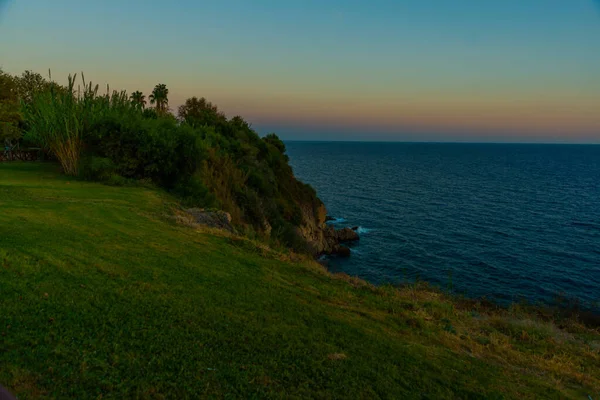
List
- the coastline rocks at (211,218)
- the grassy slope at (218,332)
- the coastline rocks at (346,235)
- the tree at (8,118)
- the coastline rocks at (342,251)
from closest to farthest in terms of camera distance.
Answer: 1. the grassy slope at (218,332)
2. the coastline rocks at (211,218)
3. the tree at (8,118)
4. the coastline rocks at (342,251)
5. the coastline rocks at (346,235)

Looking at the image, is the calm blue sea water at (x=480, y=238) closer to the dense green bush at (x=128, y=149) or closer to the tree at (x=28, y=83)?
the dense green bush at (x=128, y=149)

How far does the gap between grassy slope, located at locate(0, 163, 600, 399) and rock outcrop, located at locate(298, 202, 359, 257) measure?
24.0 meters

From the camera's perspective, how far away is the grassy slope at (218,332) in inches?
210

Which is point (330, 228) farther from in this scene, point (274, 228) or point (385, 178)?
point (385, 178)

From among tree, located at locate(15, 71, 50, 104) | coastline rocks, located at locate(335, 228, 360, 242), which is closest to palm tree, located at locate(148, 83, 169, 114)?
tree, located at locate(15, 71, 50, 104)

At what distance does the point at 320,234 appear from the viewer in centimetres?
4009

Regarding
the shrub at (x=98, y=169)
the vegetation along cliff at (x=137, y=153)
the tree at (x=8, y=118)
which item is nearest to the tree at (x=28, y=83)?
the tree at (x=8, y=118)

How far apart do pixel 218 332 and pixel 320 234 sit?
33.6 m

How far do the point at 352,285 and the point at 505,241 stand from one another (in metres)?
34.4

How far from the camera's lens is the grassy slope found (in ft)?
17.5

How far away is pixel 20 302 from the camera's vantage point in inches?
255

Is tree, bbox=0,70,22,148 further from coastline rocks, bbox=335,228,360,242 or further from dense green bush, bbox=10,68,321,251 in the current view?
coastline rocks, bbox=335,228,360,242

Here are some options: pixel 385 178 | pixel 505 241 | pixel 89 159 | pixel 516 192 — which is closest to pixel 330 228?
pixel 505 241

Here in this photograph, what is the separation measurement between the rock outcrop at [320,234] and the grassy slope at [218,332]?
24.0 meters
